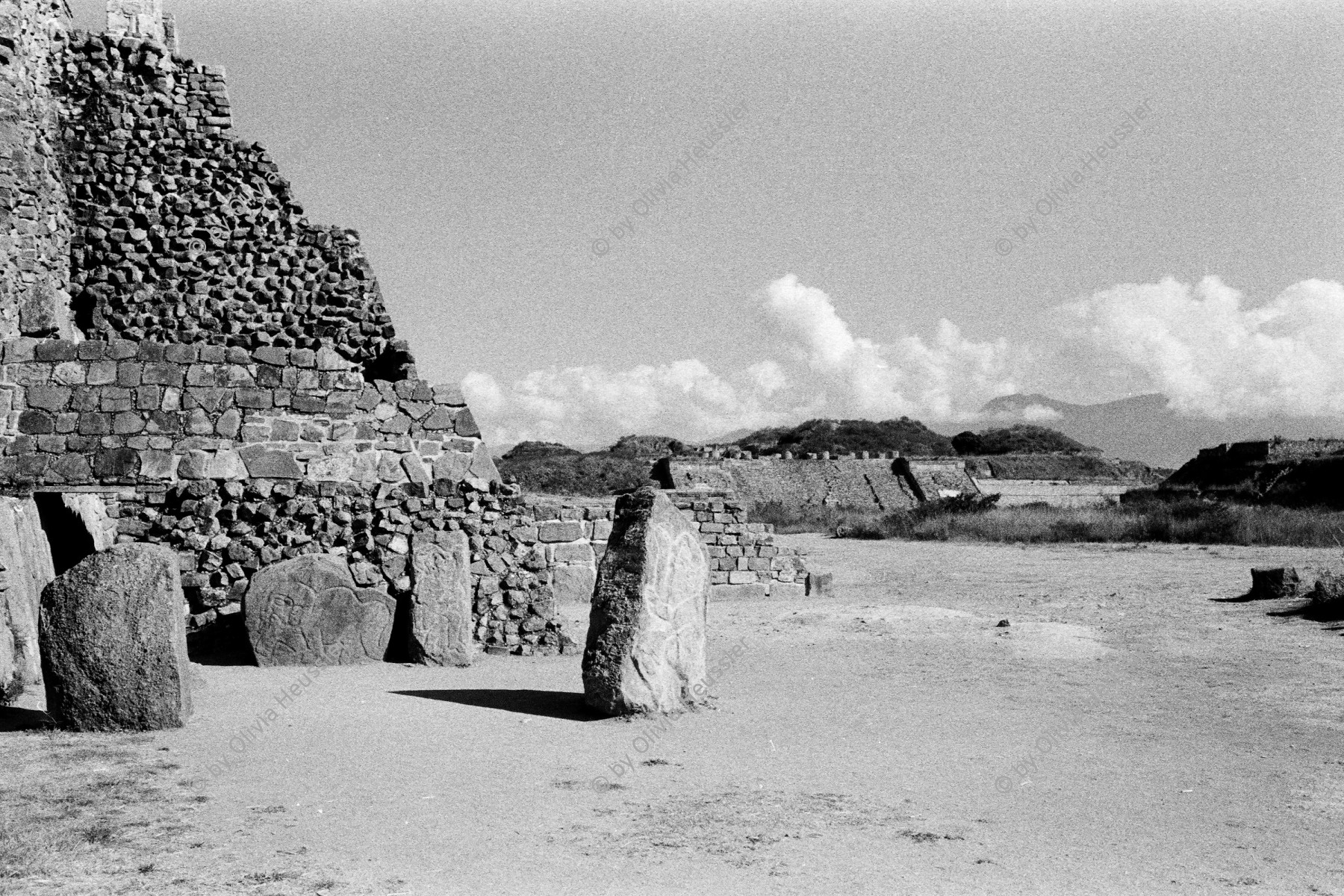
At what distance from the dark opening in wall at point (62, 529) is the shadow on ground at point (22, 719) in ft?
8.30

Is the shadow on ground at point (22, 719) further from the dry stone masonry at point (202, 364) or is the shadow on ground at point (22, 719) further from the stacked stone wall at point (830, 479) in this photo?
the stacked stone wall at point (830, 479)

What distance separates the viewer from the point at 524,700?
8.42 metres

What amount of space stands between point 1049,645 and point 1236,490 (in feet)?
102

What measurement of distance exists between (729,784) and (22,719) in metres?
4.52

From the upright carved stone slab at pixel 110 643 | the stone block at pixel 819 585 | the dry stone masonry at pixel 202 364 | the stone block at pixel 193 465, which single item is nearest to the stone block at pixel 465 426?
the dry stone masonry at pixel 202 364

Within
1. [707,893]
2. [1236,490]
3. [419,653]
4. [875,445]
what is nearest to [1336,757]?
[707,893]

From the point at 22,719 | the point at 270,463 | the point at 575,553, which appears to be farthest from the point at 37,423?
the point at 575,553

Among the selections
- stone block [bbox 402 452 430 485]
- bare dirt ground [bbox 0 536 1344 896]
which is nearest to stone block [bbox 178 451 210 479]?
stone block [bbox 402 452 430 485]

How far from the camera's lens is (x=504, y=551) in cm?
1106

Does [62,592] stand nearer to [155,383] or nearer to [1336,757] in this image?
[155,383]

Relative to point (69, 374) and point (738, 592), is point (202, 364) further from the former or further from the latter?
point (738, 592)

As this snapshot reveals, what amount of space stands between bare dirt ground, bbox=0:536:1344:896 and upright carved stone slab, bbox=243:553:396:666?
1.03 ft

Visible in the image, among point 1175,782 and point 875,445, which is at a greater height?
point 875,445

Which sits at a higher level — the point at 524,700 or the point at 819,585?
the point at 819,585
